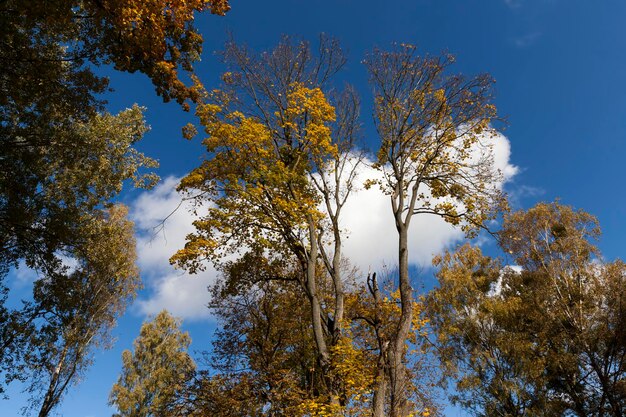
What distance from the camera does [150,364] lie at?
89.7 ft

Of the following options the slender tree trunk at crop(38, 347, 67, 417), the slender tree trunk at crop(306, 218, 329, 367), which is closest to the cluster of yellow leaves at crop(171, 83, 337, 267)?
the slender tree trunk at crop(306, 218, 329, 367)

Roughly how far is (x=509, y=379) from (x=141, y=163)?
20.0 metres

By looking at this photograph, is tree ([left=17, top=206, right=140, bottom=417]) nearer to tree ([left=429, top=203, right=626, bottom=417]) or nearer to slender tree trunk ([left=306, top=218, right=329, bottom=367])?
slender tree trunk ([left=306, top=218, right=329, bottom=367])

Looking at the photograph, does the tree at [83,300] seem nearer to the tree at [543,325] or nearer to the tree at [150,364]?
the tree at [150,364]

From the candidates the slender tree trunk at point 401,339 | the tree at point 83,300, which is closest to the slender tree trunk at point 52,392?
the tree at point 83,300

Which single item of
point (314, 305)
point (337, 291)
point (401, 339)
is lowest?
point (401, 339)

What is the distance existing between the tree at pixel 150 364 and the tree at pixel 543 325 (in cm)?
1673

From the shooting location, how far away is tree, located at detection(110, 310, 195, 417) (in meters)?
25.0

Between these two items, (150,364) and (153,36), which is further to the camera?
(150,364)

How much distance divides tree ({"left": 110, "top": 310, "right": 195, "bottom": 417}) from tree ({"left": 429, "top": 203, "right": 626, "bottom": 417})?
16733 mm

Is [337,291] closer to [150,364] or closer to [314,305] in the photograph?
[314,305]

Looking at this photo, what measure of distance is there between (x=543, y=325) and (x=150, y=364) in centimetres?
2556

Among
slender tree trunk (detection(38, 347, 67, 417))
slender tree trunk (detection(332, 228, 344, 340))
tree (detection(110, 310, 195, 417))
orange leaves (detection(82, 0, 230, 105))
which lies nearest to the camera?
orange leaves (detection(82, 0, 230, 105))

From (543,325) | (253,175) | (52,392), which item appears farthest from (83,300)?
(543,325)
